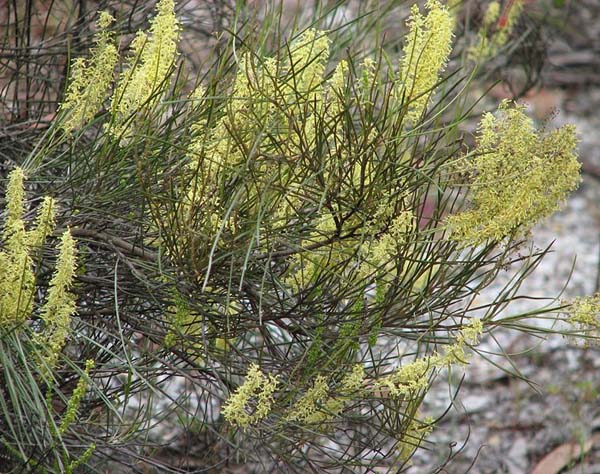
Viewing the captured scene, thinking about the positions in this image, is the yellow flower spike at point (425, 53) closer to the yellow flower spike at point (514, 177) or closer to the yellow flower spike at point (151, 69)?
the yellow flower spike at point (514, 177)

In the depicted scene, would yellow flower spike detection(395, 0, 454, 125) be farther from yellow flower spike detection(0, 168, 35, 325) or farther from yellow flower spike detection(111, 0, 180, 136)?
yellow flower spike detection(0, 168, 35, 325)

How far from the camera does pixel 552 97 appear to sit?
5906 millimetres

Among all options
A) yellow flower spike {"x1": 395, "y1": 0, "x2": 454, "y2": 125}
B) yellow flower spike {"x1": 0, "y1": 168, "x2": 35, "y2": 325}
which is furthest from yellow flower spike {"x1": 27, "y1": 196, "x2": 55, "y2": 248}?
yellow flower spike {"x1": 395, "y1": 0, "x2": 454, "y2": 125}

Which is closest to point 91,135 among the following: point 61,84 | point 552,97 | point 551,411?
point 61,84

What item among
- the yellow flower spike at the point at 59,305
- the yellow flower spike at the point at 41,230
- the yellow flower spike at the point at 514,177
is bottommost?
the yellow flower spike at the point at 59,305

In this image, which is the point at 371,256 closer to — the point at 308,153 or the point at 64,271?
the point at 308,153

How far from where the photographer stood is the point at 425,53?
153cm

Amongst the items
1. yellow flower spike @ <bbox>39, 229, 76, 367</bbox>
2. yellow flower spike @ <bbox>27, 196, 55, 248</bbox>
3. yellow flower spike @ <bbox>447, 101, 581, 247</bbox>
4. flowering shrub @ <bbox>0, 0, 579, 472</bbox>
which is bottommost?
yellow flower spike @ <bbox>39, 229, 76, 367</bbox>

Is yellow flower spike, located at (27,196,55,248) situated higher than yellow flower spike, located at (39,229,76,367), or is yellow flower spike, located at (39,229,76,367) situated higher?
yellow flower spike, located at (27,196,55,248)

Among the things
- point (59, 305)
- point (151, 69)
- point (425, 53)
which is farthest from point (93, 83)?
point (425, 53)

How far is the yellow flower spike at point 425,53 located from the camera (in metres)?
1.51

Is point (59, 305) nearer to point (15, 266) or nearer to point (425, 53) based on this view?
point (15, 266)

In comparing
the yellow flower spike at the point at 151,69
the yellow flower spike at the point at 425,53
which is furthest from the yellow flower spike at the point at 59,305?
the yellow flower spike at the point at 425,53

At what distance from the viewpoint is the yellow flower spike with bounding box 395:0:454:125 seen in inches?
59.6
